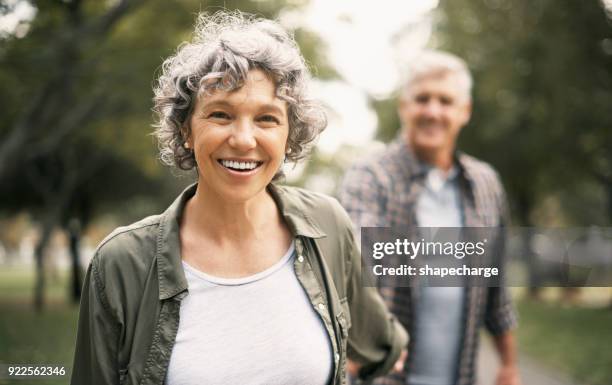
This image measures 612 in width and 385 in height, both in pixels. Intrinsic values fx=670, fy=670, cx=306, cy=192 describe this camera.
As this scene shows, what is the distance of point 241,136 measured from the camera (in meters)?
2.00

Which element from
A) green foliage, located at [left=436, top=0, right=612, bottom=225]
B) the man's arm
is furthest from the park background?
the man's arm

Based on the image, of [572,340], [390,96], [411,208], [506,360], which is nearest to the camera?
[411,208]

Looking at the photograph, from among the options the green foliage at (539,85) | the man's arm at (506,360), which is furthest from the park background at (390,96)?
the man's arm at (506,360)

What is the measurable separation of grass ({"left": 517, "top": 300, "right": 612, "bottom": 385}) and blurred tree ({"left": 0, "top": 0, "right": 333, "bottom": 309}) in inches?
261

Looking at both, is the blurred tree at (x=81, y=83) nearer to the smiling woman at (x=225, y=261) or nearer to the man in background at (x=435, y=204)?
the man in background at (x=435, y=204)

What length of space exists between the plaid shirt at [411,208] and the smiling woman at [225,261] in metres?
0.94

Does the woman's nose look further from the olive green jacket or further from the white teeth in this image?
the olive green jacket

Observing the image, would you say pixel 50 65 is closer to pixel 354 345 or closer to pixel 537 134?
pixel 354 345


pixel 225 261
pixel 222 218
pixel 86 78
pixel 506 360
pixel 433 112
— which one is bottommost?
pixel 506 360

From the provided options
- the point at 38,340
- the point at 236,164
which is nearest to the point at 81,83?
the point at 38,340

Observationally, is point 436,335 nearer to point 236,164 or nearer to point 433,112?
point 433,112

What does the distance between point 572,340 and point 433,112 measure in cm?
950

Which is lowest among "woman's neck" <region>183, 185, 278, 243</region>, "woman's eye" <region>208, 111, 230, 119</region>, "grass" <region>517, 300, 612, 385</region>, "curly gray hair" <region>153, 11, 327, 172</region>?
"grass" <region>517, 300, 612, 385</region>

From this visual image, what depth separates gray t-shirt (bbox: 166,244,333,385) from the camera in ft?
6.49
